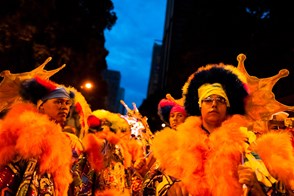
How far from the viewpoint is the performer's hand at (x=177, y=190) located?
3186mm

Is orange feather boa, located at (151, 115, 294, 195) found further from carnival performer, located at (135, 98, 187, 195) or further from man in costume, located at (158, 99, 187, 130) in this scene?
man in costume, located at (158, 99, 187, 130)

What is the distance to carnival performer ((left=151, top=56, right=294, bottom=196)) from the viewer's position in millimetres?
2928

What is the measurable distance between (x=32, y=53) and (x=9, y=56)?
4.85 ft

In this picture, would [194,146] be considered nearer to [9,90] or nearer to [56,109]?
[56,109]

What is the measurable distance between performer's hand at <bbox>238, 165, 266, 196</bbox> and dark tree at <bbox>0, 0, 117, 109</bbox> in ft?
35.8

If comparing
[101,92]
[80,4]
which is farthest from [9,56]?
[101,92]

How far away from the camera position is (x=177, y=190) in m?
3.24

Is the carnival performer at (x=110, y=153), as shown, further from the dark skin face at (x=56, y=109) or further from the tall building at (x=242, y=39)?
the tall building at (x=242, y=39)

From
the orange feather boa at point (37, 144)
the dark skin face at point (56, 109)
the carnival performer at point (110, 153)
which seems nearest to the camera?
the orange feather boa at point (37, 144)

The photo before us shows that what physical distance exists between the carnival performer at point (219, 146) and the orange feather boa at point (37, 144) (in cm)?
89

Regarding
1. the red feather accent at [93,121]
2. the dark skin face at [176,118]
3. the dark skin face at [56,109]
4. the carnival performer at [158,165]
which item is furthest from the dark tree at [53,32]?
the dark skin face at [56,109]

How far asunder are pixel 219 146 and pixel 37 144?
1.59 meters

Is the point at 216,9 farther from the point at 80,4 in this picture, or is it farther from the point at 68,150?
the point at 68,150

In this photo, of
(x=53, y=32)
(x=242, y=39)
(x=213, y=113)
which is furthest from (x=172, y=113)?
(x=242, y=39)
